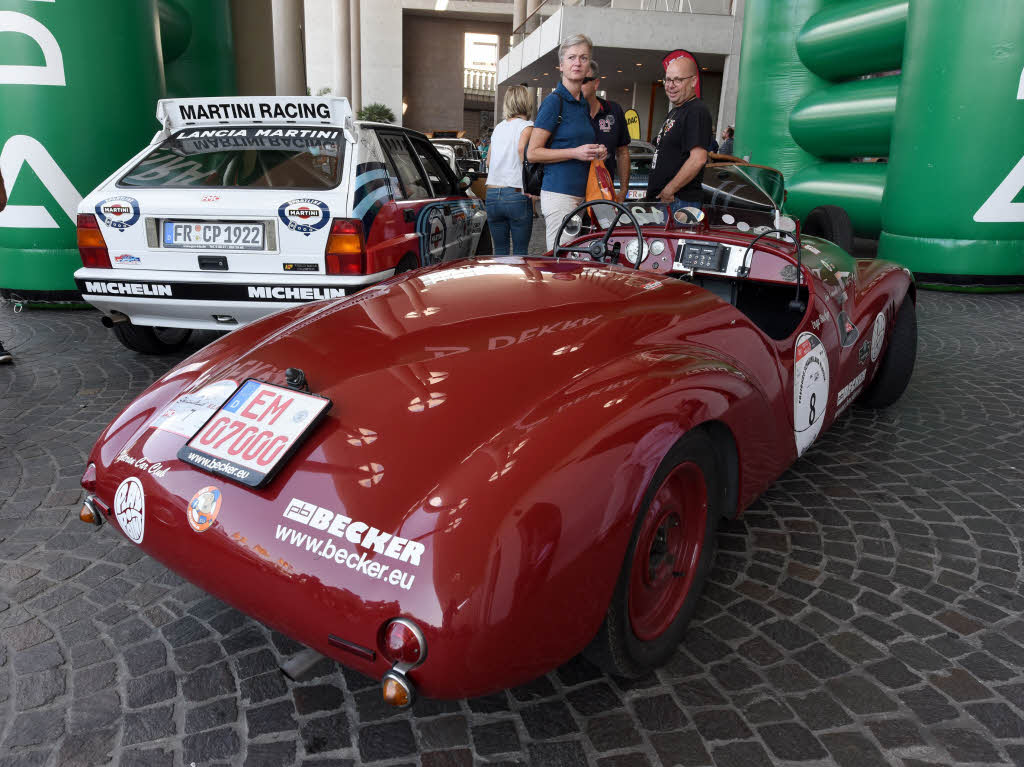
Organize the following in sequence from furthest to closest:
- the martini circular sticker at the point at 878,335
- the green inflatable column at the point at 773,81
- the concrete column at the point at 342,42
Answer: the concrete column at the point at 342,42 < the green inflatable column at the point at 773,81 < the martini circular sticker at the point at 878,335

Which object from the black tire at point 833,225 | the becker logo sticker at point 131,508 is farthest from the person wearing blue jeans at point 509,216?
the becker logo sticker at point 131,508

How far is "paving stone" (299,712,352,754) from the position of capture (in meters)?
1.65

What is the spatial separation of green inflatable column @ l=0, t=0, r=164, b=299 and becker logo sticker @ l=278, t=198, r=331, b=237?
2.77 m

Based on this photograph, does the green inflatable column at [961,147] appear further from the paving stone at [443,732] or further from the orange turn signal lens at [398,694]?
the orange turn signal lens at [398,694]

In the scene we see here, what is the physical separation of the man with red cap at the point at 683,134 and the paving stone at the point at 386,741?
134 inches

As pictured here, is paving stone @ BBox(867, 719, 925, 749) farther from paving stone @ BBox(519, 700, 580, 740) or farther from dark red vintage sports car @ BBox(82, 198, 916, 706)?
paving stone @ BBox(519, 700, 580, 740)

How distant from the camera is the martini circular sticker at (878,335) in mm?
3286

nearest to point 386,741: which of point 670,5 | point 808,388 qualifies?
point 808,388

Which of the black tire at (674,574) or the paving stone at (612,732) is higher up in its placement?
the black tire at (674,574)

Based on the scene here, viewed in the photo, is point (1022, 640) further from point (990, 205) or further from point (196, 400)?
point (990, 205)

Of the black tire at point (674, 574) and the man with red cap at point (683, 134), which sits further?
the man with red cap at point (683, 134)

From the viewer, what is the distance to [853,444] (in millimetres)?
3459

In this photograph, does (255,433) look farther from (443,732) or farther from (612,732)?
(612,732)

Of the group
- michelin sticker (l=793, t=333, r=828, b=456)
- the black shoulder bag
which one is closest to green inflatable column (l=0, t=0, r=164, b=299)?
the black shoulder bag
